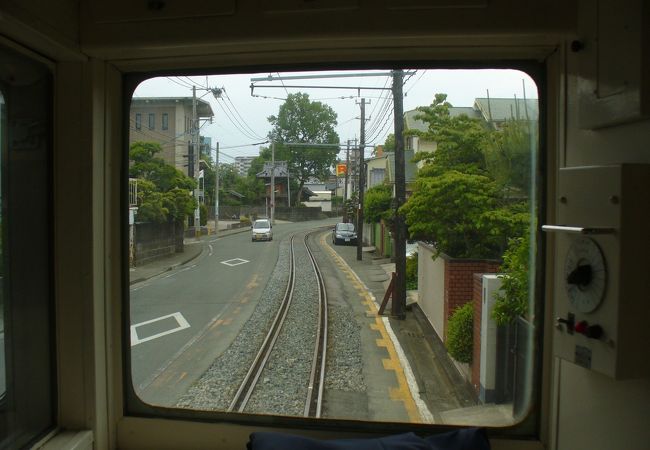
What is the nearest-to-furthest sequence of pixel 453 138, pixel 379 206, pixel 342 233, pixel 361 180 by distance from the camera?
1. pixel 453 138
2. pixel 379 206
3. pixel 342 233
4. pixel 361 180

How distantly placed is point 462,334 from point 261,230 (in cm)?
293

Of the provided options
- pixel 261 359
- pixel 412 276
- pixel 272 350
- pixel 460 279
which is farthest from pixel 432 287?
pixel 261 359

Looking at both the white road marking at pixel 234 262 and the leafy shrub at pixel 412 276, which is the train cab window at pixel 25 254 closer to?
the white road marking at pixel 234 262

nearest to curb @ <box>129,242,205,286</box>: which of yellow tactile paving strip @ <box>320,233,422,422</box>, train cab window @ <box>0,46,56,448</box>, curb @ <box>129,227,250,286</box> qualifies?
curb @ <box>129,227,250,286</box>

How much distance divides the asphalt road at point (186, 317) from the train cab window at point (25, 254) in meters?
0.31

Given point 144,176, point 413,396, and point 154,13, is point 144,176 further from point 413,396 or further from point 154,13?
point 413,396

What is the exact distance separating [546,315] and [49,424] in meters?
1.57

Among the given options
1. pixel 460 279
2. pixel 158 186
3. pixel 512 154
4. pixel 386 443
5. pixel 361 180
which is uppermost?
pixel 361 180

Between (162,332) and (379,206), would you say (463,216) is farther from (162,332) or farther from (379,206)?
(379,206)

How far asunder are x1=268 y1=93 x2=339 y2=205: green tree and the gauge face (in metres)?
1.22

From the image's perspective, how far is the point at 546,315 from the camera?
155 cm

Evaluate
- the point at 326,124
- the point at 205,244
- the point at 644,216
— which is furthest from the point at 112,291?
the point at 644,216

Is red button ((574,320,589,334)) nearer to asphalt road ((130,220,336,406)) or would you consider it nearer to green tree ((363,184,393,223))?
asphalt road ((130,220,336,406))

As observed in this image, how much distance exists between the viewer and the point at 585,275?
1159mm
